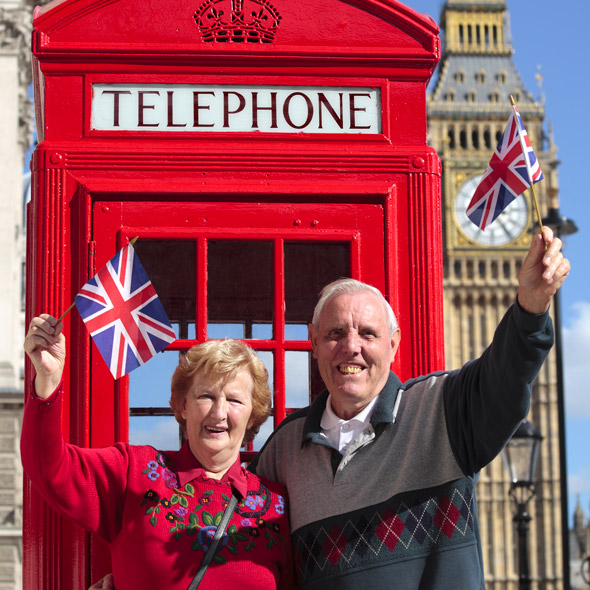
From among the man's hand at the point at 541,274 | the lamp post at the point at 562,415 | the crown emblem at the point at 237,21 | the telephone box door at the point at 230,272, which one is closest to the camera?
the man's hand at the point at 541,274

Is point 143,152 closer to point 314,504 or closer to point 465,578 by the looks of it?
point 314,504

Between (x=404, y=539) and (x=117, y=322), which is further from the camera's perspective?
(x=117, y=322)

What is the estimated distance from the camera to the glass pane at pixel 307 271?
308 centimetres

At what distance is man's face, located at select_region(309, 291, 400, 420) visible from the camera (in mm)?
2701

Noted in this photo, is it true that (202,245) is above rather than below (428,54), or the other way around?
below

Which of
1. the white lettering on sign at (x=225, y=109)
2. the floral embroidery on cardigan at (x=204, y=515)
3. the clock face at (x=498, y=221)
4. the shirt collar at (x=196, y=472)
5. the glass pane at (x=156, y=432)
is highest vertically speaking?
the clock face at (x=498, y=221)

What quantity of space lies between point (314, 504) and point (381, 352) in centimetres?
39

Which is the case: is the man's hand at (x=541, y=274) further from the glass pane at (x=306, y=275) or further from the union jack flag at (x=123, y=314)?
the union jack flag at (x=123, y=314)

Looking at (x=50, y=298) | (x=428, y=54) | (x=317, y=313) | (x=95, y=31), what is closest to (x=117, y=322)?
(x=50, y=298)

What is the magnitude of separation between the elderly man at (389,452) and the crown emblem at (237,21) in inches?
32.4

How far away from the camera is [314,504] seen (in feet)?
8.77

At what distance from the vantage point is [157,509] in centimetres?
263

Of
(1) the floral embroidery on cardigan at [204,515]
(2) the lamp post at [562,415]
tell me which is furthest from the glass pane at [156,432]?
(2) the lamp post at [562,415]

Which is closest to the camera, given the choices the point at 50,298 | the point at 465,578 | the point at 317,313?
the point at 465,578
